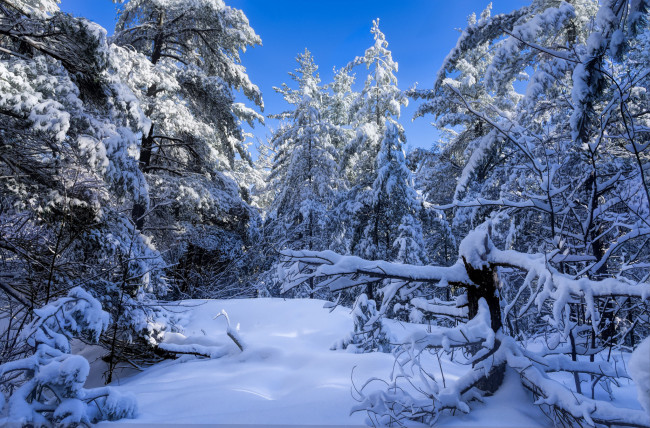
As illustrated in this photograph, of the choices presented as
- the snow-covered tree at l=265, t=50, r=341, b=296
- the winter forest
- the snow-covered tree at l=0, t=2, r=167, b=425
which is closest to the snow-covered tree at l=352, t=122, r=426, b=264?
the winter forest

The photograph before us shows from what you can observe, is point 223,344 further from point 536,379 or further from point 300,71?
point 300,71

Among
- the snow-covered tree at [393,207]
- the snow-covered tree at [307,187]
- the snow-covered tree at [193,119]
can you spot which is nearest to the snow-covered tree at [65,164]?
the snow-covered tree at [193,119]

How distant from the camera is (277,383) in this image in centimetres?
330

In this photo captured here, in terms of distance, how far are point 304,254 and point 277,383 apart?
1678 millimetres

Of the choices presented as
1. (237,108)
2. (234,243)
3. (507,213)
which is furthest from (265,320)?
(237,108)

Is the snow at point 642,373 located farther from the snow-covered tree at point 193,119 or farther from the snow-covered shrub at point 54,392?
the snow-covered tree at point 193,119

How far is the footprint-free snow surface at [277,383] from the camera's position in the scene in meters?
2.18

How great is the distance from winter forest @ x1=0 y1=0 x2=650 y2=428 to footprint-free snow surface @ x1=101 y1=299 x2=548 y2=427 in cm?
3

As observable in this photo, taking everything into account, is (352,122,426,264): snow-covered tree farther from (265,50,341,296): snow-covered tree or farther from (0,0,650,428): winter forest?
(265,50,341,296): snow-covered tree

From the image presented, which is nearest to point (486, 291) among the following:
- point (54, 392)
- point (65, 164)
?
point (54, 392)

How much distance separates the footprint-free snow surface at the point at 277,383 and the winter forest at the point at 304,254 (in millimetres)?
28

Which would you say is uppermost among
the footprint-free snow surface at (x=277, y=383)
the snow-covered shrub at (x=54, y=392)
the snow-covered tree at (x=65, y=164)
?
the snow-covered tree at (x=65, y=164)

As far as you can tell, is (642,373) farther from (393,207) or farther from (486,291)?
(393,207)

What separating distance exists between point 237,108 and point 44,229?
764cm
